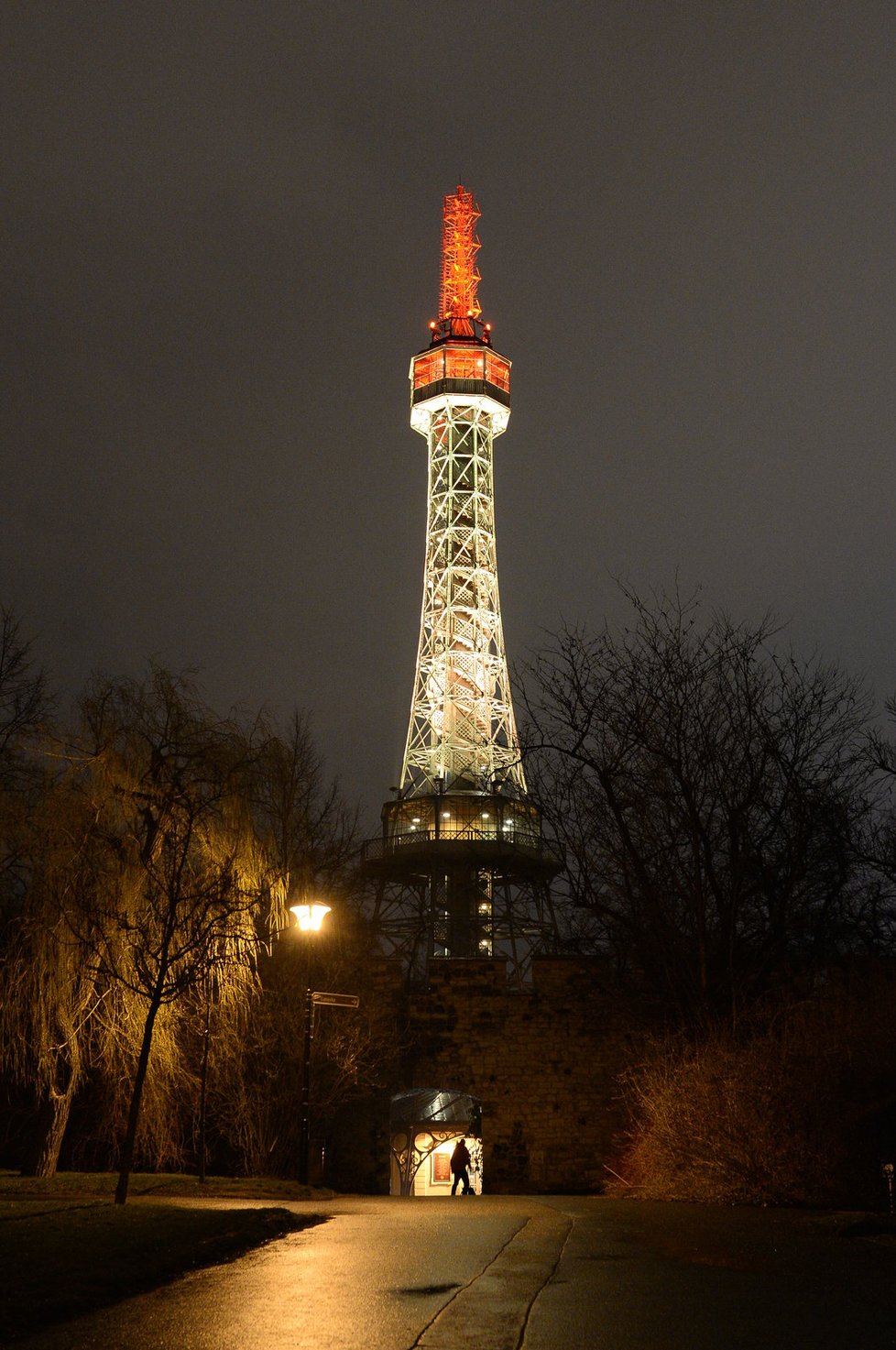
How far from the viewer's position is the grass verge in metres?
6.24

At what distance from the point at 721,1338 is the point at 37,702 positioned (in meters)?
17.8

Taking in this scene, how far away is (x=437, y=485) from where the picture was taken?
61250 mm

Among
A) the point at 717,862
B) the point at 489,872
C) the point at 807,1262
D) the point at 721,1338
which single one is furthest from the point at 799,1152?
the point at 489,872

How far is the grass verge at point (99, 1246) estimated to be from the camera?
20.5 ft

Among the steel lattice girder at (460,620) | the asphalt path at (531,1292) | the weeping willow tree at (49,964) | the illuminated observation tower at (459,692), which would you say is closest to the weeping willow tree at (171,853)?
the weeping willow tree at (49,964)

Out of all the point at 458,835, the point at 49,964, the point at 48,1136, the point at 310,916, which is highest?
the point at 458,835

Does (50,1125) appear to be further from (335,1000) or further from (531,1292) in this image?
(531,1292)

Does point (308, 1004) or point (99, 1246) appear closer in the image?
point (99, 1246)

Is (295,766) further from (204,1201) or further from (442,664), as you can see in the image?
(442,664)

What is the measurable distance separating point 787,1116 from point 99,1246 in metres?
7.18

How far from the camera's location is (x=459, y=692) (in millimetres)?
56719

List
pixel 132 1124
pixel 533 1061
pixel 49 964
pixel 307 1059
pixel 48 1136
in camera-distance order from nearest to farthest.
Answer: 1. pixel 132 1124
2. pixel 49 964
3. pixel 307 1059
4. pixel 48 1136
5. pixel 533 1061

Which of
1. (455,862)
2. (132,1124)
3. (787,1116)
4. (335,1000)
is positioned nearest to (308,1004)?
(335,1000)

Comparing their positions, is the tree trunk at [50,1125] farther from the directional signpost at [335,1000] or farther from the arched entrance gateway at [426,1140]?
the arched entrance gateway at [426,1140]
